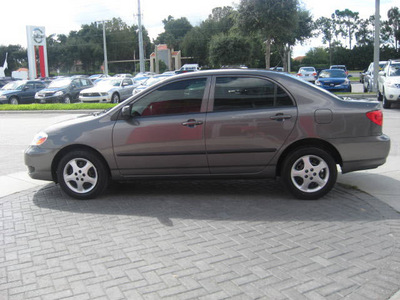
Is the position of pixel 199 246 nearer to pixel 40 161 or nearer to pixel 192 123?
pixel 192 123

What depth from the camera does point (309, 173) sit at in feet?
19.0

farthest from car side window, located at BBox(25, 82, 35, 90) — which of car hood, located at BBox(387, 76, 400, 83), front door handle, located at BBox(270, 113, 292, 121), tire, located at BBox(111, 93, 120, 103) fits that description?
front door handle, located at BBox(270, 113, 292, 121)

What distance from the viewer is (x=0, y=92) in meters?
26.3

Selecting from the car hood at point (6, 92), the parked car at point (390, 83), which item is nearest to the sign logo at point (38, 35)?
the car hood at point (6, 92)

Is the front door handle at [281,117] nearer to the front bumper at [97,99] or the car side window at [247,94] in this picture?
the car side window at [247,94]

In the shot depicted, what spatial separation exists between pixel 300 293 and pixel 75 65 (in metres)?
99.1

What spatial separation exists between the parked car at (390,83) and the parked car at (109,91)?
12978mm

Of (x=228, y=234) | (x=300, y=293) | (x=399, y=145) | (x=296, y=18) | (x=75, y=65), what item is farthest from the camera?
(x=75, y=65)

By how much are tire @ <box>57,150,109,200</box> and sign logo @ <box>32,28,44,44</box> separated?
48.4 meters

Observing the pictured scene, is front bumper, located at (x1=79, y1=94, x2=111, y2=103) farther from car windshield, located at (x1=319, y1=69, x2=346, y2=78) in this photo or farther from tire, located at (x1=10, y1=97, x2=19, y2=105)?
car windshield, located at (x1=319, y1=69, x2=346, y2=78)

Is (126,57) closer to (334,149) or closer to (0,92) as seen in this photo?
(0,92)

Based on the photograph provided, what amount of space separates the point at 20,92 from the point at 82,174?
898 inches

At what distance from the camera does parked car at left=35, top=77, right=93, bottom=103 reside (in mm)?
25047

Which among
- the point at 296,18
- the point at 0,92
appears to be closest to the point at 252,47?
the point at 296,18
